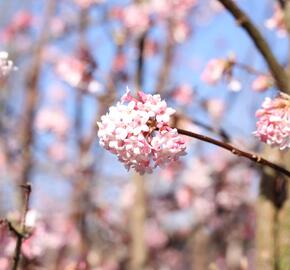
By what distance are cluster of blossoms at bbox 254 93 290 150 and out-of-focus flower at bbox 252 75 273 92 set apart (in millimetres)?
942

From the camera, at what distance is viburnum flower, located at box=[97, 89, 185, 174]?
1.25m

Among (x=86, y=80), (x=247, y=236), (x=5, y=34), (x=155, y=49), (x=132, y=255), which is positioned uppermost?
(x=5, y=34)

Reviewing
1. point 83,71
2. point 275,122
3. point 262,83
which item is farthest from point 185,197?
point 275,122

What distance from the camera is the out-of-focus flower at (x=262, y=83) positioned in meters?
2.34

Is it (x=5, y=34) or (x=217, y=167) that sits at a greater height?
(x=5, y=34)

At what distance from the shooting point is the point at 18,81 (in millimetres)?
7586

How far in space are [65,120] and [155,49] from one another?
7.47 feet

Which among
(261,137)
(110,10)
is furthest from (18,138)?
(261,137)

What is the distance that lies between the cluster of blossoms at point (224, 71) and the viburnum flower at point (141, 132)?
105cm

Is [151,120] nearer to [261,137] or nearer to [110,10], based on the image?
[261,137]

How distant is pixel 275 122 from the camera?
1376 mm

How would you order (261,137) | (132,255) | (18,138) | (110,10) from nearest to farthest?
1. (261,137)
2. (132,255)
3. (110,10)
4. (18,138)

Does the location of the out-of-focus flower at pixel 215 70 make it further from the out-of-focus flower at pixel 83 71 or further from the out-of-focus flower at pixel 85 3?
the out-of-focus flower at pixel 85 3

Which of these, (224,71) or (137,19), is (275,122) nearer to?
(224,71)
